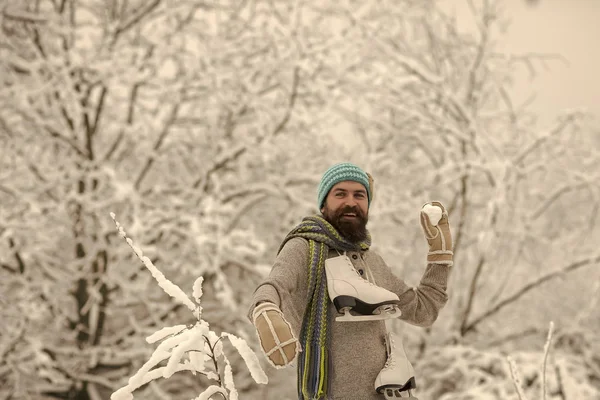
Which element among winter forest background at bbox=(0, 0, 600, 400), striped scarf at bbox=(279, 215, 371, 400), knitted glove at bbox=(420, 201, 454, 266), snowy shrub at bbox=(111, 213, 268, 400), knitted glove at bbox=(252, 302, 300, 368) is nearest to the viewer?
snowy shrub at bbox=(111, 213, 268, 400)

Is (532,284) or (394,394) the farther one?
(532,284)

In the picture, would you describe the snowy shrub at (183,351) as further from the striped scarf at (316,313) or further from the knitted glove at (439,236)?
the knitted glove at (439,236)

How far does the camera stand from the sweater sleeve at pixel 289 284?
5.60 feet

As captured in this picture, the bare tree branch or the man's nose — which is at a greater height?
the man's nose

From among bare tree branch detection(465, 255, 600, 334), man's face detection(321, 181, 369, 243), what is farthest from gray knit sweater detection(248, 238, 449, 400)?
bare tree branch detection(465, 255, 600, 334)

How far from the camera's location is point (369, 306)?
6.03 ft

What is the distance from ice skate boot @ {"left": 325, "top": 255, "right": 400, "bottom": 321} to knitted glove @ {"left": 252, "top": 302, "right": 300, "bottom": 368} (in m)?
0.33

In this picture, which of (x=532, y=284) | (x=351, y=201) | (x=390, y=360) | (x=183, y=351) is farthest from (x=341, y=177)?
(x=532, y=284)

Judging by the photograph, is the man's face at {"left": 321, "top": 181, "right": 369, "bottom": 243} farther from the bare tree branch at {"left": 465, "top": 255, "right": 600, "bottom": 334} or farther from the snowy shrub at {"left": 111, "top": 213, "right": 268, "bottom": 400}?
the bare tree branch at {"left": 465, "top": 255, "right": 600, "bottom": 334}

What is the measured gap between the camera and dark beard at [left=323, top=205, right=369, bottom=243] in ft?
6.73

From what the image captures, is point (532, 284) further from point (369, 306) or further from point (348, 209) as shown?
point (369, 306)

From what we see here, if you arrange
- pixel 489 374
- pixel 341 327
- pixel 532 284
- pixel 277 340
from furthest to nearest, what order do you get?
pixel 532 284 < pixel 489 374 < pixel 341 327 < pixel 277 340

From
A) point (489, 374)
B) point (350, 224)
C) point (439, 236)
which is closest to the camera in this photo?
point (350, 224)

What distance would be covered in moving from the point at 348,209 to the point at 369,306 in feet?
1.29
